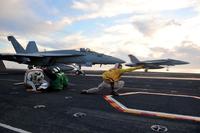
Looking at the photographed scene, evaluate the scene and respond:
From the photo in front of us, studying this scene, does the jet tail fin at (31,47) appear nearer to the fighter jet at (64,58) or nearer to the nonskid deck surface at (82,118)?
the fighter jet at (64,58)

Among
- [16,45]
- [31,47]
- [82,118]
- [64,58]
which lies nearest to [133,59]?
[31,47]

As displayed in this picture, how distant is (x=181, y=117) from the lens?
7.60 m

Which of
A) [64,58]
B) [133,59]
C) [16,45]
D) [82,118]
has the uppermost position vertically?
[16,45]

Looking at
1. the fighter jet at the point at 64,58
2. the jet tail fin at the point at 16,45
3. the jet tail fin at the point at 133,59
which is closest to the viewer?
the fighter jet at the point at 64,58

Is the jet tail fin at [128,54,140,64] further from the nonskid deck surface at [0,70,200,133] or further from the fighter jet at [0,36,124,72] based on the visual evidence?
the nonskid deck surface at [0,70,200,133]

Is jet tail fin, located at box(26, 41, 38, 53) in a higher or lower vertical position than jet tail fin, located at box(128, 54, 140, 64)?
higher

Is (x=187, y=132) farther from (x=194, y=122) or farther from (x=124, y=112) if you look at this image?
(x=124, y=112)

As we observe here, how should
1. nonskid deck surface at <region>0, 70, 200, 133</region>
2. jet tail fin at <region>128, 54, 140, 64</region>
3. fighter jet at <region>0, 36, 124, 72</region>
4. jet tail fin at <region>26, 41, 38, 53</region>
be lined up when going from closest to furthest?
nonskid deck surface at <region>0, 70, 200, 133</region>
fighter jet at <region>0, 36, 124, 72</region>
jet tail fin at <region>26, 41, 38, 53</region>
jet tail fin at <region>128, 54, 140, 64</region>

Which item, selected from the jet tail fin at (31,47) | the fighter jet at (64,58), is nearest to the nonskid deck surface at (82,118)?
the fighter jet at (64,58)

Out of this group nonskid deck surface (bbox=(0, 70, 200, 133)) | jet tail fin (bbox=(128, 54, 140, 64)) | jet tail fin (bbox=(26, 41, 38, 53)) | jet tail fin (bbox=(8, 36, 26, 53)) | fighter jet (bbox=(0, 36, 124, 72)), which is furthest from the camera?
jet tail fin (bbox=(128, 54, 140, 64))

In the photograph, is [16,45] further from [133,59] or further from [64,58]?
[133,59]

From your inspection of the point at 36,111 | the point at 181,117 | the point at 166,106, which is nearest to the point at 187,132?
the point at 181,117

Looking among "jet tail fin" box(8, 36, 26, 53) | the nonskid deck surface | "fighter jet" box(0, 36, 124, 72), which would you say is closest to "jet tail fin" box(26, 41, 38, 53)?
"jet tail fin" box(8, 36, 26, 53)

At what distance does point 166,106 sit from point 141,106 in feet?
3.16
